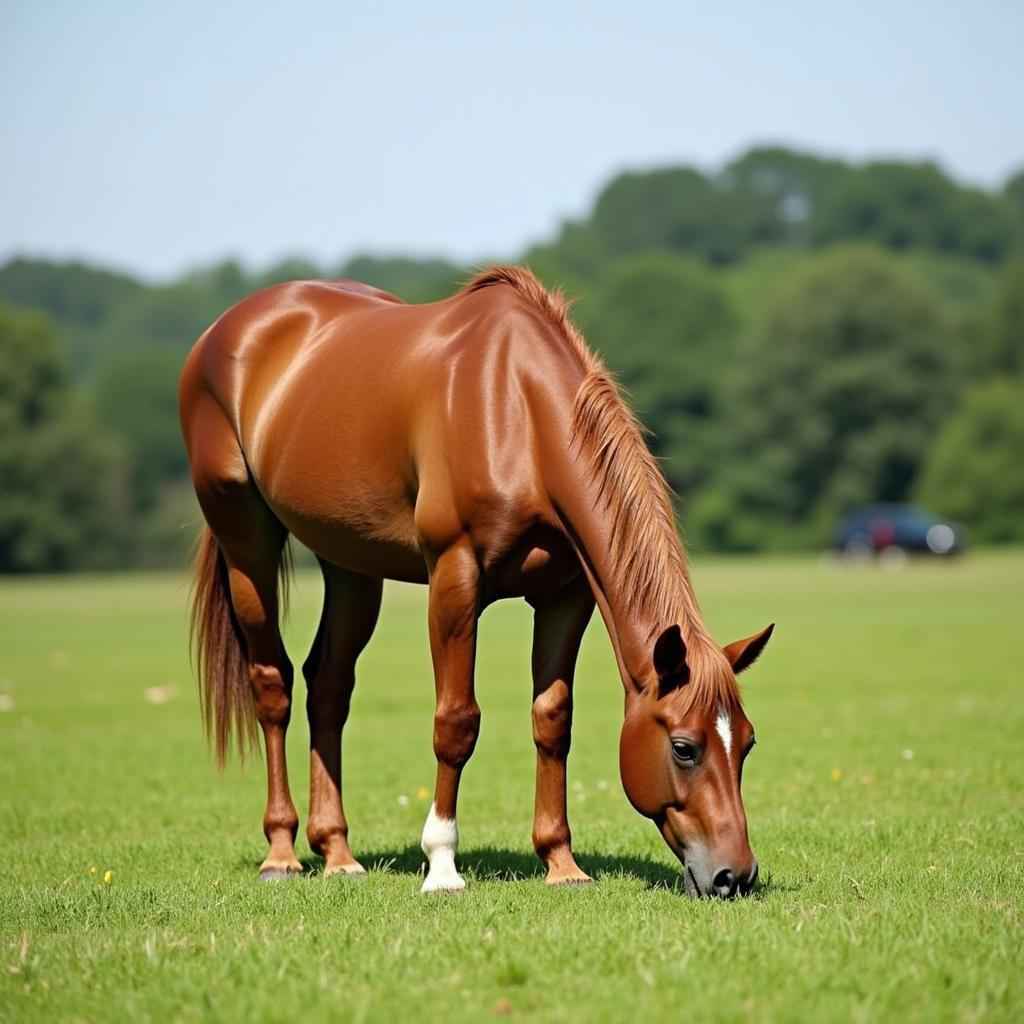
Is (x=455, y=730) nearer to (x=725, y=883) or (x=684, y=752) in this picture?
(x=684, y=752)

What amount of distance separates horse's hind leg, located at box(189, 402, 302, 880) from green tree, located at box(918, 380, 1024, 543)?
216 feet

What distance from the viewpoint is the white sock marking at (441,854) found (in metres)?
6.39

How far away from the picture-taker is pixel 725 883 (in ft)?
19.0

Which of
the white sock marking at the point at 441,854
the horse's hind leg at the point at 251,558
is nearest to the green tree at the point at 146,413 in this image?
the horse's hind leg at the point at 251,558

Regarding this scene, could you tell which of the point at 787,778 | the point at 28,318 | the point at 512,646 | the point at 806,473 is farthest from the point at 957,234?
the point at 787,778

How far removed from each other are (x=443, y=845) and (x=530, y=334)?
2.33m

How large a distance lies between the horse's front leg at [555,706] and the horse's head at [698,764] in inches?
34.5

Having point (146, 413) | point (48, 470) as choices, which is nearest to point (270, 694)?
point (48, 470)

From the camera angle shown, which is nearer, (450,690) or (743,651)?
(743,651)

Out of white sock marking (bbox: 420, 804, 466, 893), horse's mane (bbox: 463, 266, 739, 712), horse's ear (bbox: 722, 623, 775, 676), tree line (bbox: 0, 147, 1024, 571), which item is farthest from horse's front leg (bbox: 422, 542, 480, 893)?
tree line (bbox: 0, 147, 1024, 571)

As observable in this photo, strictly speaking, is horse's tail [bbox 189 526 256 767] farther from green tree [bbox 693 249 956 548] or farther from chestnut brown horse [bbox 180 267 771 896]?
green tree [bbox 693 249 956 548]

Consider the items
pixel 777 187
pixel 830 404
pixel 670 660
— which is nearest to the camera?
pixel 670 660

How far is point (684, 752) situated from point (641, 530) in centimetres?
92

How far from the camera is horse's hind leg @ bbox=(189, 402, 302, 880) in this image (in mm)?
7871
